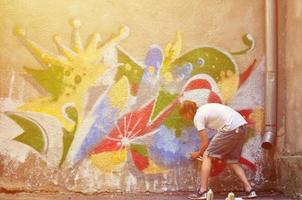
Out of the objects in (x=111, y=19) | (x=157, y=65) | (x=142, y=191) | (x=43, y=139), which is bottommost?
(x=142, y=191)

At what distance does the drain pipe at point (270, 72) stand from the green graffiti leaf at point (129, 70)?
174 centimetres

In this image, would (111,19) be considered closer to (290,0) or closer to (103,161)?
(103,161)

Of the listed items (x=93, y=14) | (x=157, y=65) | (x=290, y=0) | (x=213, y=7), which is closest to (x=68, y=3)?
(x=93, y=14)

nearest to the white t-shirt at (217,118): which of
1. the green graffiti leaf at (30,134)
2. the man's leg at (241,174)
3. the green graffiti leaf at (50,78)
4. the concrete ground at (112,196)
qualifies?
the man's leg at (241,174)

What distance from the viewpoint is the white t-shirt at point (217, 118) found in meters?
6.20

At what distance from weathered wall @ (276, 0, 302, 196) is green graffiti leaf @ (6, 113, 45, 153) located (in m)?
3.13

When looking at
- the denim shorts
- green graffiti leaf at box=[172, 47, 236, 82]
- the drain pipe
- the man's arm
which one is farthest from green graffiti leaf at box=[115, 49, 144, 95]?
the drain pipe

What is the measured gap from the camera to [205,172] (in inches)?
243

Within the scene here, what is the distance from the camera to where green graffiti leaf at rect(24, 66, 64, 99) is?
654 cm

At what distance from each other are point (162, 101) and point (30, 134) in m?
1.79

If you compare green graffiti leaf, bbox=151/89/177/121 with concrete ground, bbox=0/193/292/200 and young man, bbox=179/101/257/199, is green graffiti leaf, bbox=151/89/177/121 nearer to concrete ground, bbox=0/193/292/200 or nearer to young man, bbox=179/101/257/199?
young man, bbox=179/101/257/199

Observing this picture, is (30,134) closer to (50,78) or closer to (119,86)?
(50,78)

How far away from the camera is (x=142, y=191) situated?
21.4 ft

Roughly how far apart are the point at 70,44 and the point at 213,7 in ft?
6.56
